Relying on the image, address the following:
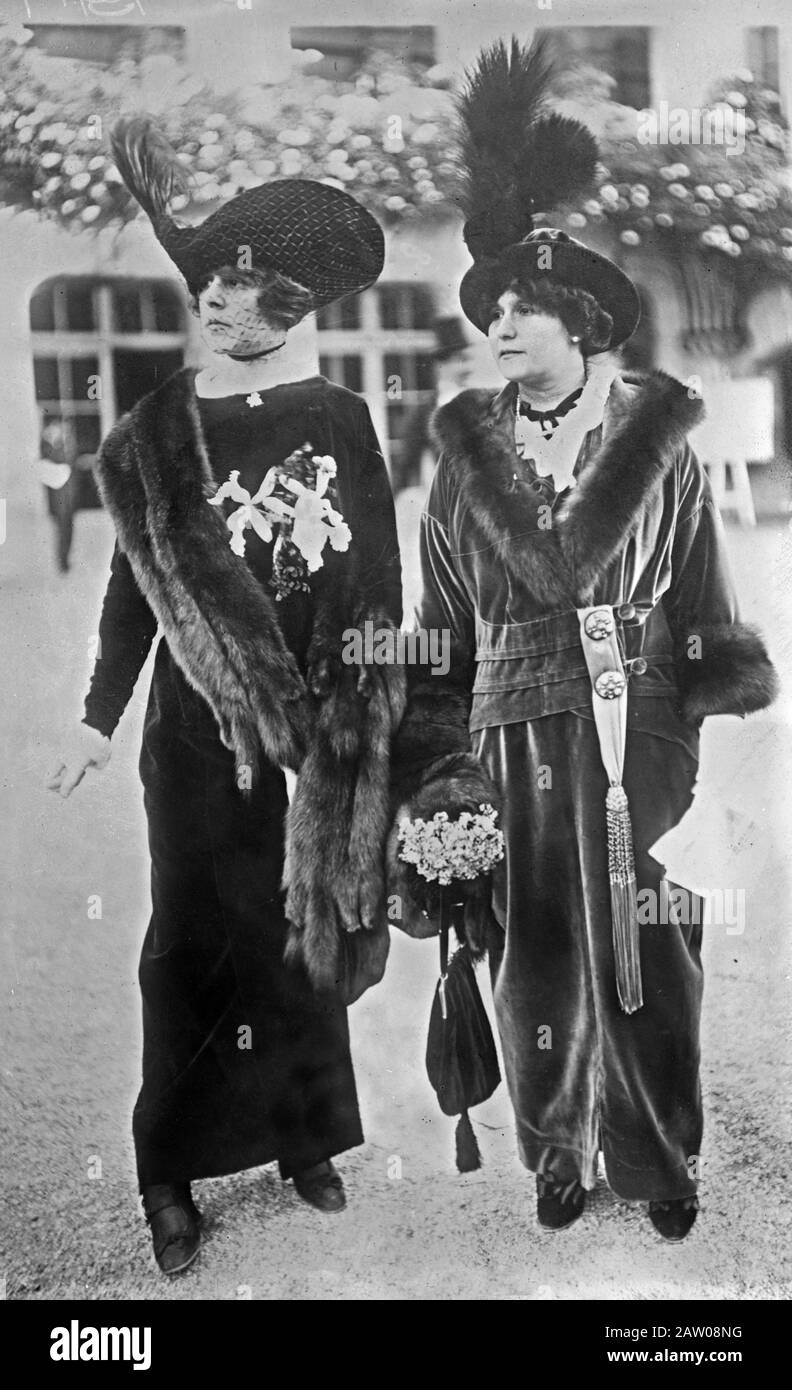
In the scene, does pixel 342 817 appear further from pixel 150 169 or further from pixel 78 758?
pixel 150 169

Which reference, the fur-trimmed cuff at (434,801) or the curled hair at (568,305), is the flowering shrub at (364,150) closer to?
the curled hair at (568,305)

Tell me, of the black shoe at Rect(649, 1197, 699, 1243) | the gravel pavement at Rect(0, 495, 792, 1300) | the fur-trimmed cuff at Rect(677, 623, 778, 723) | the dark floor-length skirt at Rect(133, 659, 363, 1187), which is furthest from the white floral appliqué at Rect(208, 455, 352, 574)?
the black shoe at Rect(649, 1197, 699, 1243)

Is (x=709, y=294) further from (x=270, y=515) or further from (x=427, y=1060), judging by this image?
(x=427, y=1060)

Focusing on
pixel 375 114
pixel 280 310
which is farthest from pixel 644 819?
pixel 375 114

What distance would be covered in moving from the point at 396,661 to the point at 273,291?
105 cm

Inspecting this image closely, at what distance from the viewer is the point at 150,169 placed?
3463mm

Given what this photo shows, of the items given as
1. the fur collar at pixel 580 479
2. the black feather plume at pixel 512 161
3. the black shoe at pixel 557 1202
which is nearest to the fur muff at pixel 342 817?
the fur collar at pixel 580 479

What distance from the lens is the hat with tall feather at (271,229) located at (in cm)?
343

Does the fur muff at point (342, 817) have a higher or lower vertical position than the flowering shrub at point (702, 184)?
lower

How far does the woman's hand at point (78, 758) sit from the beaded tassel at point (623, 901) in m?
1.37

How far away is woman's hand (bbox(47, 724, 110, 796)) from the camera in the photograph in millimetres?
3467

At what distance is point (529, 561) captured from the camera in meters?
3.37

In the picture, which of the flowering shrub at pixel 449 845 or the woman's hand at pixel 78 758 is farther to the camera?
the woman's hand at pixel 78 758

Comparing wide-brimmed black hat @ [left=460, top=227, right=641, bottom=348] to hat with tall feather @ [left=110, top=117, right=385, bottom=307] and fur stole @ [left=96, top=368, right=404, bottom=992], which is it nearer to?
hat with tall feather @ [left=110, top=117, right=385, bottom=307]
